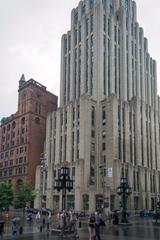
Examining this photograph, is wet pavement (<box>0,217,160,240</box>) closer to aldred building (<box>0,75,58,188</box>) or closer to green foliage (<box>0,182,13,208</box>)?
green foliage (<box>0,182,13,208</box>)

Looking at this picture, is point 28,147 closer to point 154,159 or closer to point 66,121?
point 66,121

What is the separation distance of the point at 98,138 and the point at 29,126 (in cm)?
2612

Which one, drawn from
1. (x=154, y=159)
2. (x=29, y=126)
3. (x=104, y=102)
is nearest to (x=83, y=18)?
(x=104, y=102)

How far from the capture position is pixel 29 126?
106 meters

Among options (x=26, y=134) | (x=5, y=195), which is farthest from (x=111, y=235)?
(x=26, y=134)

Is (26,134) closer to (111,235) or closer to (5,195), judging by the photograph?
(5,195)

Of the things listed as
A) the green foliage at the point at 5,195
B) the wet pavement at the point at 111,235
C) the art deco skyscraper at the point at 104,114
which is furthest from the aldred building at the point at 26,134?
the wet pavement at the point at 111,235

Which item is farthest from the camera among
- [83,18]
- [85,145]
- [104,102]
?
[83,18]

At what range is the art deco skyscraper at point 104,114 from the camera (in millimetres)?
86312

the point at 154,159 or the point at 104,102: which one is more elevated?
the point at 104,102

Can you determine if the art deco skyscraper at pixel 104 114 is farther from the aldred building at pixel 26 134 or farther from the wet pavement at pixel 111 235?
the wet pavement at pixel 111 235

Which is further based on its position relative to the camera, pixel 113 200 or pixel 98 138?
pixel 98 138

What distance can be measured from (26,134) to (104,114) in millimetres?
29016

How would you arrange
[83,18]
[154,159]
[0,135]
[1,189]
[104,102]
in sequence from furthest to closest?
1. [0,135]
2. [83,18]
3. [154,159]
4. [104,102]
5. [1,189]
